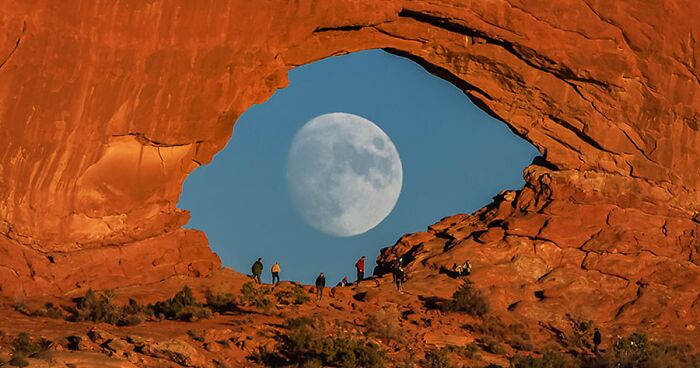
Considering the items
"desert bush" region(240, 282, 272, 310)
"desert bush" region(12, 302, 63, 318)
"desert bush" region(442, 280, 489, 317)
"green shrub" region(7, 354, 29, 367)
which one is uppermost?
"desert bush" region(442, 280, 489, 317)

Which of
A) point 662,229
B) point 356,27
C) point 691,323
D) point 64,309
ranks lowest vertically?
point 64,309

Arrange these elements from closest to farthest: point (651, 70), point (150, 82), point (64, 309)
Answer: point (64, 309) → point (150, 82) → point (651, 70)

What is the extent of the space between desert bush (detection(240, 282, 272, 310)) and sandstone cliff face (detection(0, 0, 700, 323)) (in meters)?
1.87

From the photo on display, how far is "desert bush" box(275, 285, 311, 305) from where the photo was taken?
40.0m

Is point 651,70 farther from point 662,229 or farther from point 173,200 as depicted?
point 173,200

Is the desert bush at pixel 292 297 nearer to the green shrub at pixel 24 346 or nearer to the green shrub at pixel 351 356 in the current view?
the green shrub at pixel 351 356

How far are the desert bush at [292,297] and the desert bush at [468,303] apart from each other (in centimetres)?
415

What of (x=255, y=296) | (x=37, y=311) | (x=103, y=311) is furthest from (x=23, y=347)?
(x=255, y=296)

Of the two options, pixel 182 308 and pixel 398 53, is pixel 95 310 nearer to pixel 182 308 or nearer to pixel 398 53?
pixel 182 308

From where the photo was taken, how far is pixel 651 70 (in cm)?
4531

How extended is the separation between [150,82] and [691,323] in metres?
17.9

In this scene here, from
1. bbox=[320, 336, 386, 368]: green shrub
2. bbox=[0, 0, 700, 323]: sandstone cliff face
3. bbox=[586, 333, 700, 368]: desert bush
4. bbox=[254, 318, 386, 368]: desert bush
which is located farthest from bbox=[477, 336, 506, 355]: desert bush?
bbox=[320, 336, 386, 368]: green shrub

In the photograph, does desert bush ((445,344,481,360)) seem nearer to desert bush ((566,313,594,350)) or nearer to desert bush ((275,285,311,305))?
desert bush ((566,313,594,350))

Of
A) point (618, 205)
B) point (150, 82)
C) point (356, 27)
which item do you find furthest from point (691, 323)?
point (150, 82)
